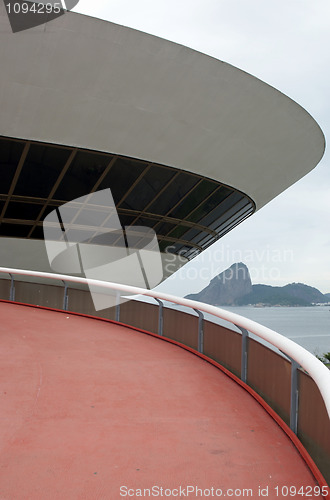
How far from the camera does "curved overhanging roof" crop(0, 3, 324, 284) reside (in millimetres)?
13133

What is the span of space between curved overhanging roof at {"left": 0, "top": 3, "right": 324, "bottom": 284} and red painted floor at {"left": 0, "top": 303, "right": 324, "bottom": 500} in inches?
349

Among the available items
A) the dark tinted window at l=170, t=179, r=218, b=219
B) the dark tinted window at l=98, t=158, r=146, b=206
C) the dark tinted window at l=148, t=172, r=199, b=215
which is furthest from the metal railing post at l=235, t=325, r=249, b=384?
the dark tinted window at l=170, t=179, r=218, b=219

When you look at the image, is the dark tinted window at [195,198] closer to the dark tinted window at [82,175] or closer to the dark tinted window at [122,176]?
the dark tinted window at [122,176]

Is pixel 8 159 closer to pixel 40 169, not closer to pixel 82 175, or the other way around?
pixel 40 169

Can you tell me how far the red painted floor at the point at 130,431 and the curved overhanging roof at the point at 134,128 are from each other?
8869mm

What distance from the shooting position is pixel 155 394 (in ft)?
18.5

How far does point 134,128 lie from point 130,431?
12804 mm

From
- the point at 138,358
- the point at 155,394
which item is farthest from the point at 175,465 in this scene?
the point at 138,358

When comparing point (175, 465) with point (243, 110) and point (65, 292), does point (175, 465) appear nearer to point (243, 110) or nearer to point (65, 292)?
point (65, 292)

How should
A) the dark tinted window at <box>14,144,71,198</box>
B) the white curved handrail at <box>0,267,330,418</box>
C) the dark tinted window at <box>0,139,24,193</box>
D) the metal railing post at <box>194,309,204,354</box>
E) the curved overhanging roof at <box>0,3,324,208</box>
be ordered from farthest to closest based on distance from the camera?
the dark tinted window at <box>14,144,71,198</box> < the dark tinted window at <box>0,139,24,193</box> < the curved overhanging roof at <box>0,3,324,208</box> < the metal railing post at <box>194,309,204,354</box> < the white curved handrail at <box>0,267,330,418</box>

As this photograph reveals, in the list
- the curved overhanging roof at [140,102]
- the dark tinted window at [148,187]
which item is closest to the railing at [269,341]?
the curved overhanging roof at [140,102]

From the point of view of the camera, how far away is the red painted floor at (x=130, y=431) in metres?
3.49

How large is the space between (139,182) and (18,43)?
6.94 metres

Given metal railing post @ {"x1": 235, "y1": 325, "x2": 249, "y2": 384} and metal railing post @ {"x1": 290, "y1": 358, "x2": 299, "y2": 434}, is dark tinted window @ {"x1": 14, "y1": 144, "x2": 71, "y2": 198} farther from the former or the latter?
metal railing post @ {"x1": 290, "y1": 358, "x2": 299, "y2": 434}
